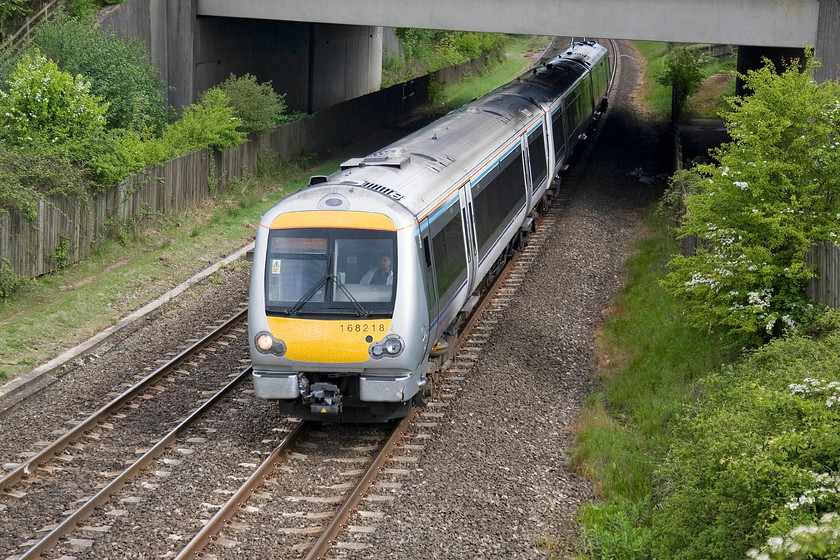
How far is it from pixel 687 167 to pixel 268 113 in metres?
12.1

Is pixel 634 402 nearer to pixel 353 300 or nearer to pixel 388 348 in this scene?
pixel 388 348

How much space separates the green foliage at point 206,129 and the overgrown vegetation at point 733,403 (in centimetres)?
1189

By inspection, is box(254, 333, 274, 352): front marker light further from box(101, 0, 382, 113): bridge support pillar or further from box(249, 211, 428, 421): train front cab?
box(101, 0, 382, 113): bridge support pillar

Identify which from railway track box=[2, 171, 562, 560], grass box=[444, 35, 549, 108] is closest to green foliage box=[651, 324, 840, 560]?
railway track box=[2, 171, 562, 560]

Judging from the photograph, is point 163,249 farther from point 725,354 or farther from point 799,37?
point 799,37

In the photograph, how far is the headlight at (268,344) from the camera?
10.8 meters

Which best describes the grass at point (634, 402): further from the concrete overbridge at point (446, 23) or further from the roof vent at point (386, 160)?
the concrete overbridge at point (446, 23)

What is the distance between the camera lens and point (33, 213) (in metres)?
16.2

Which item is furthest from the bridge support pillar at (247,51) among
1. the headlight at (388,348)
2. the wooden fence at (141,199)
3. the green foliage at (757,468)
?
the green foliage at (757,468)

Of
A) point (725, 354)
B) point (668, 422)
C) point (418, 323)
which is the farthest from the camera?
point (725, 354)

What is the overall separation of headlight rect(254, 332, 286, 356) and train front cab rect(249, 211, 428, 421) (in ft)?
0.04

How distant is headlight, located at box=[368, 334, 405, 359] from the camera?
10.7 metres

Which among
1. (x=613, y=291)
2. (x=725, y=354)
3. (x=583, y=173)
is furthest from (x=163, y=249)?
(x=583, y=173)

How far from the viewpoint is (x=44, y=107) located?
1831 cm
